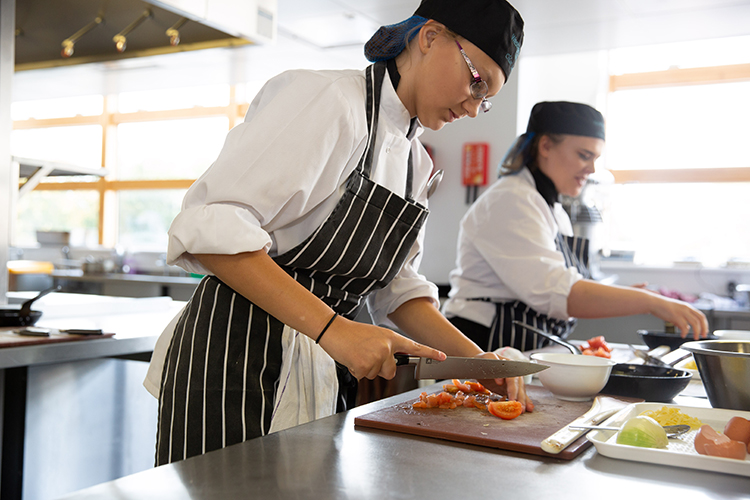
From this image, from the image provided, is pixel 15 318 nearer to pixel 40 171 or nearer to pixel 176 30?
pixel 40 171

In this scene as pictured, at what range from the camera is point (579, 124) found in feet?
7.38

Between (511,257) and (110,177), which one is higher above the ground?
(110,177)

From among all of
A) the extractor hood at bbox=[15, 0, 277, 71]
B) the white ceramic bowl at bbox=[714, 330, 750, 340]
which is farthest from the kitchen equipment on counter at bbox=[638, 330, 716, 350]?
the extractor hood at bbox=[15, 0, 277, 71]

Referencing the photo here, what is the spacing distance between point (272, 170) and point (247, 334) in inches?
11.6

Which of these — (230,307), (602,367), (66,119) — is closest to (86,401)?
(230,307)

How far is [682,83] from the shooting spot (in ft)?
16.1

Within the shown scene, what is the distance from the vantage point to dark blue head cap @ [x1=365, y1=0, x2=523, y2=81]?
1.16 meters

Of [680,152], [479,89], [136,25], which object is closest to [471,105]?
[479,89]

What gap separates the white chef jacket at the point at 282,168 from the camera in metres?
1.00

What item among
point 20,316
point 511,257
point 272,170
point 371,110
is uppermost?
point 371,110

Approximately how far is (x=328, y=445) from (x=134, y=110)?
24.4 ft

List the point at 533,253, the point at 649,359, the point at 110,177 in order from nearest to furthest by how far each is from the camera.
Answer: the point at 649,359
the point at 533,253
the point at 110,177

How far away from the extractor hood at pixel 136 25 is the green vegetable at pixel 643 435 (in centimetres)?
193

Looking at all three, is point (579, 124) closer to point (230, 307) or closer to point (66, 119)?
point (230, 307)
